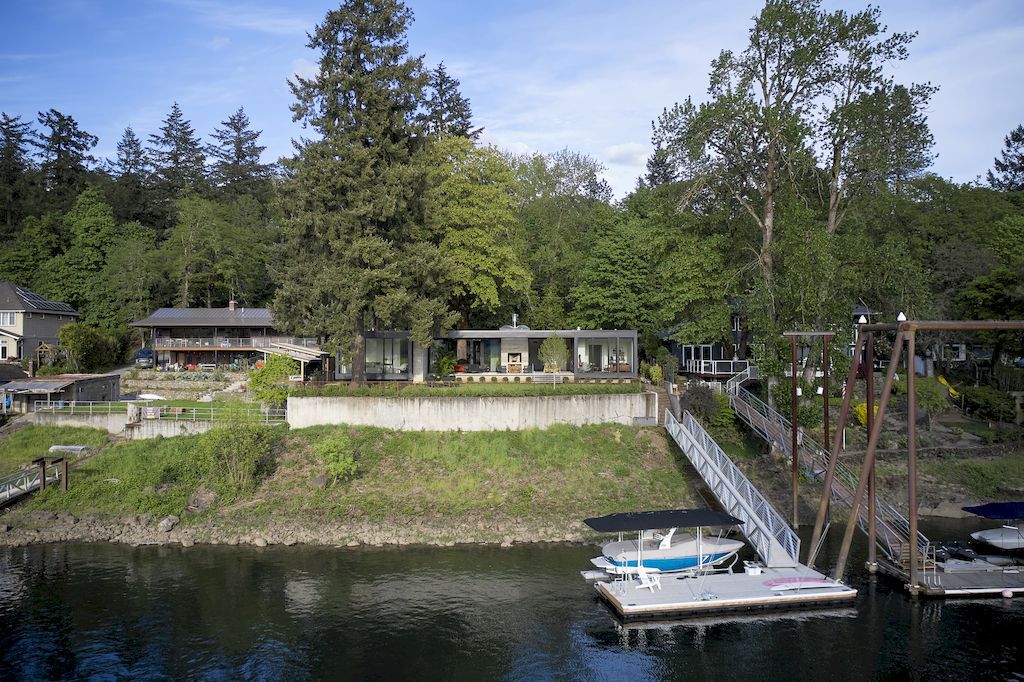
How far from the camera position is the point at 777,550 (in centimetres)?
2331

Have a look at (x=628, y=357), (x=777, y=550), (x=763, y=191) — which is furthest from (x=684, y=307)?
(x=777, y=550)

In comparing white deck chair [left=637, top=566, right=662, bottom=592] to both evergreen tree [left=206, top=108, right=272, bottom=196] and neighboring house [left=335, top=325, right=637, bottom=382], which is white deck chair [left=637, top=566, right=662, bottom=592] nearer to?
neighboring house [left=335, top=325, right=637, bottom=382]

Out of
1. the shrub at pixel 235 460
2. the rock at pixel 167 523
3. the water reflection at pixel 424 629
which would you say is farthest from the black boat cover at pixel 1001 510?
the rock at pixel 167 523

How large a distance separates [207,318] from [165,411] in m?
22.7

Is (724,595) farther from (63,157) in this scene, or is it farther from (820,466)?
(63,157)

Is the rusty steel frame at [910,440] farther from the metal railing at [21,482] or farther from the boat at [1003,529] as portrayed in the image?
the metal railing at [21,482]

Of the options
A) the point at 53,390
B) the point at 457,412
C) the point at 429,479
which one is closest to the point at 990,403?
the point at 457,412

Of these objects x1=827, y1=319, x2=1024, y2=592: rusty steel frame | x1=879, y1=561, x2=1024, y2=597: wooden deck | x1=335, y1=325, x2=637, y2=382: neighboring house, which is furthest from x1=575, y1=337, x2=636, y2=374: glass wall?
x1=879, y1=561, x2=1024, y2=597: wooden deck

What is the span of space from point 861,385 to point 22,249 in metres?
76.2

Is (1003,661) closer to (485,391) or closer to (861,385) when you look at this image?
(485,391)

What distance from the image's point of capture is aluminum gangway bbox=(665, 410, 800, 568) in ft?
77.8

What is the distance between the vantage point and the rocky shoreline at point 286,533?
27.6 meters

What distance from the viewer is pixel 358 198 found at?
36.3 meters

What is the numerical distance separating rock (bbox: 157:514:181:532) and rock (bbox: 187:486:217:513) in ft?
2.93
